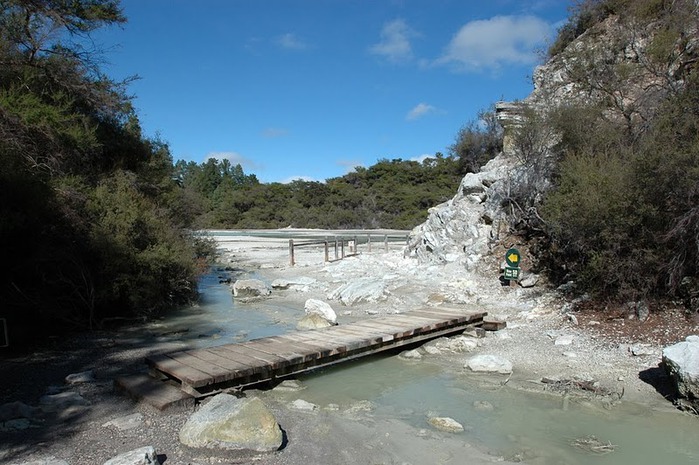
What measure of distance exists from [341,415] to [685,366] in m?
4.01

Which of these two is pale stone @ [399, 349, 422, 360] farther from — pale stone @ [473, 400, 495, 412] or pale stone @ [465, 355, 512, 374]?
pale stone @ [473, 400, 495, 412]

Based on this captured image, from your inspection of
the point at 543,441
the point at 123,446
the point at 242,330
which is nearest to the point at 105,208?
the point at 242,330

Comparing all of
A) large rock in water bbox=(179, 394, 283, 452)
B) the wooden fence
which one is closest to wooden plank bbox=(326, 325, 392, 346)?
large rock in water bbox=(179, 394, 283, 452)

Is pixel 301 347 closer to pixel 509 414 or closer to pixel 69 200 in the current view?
pixel 509 414

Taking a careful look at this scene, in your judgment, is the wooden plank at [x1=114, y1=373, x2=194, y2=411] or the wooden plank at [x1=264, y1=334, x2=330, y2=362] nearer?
the wooden plank at [x1=114, y1=373, x2=194, y2=411]

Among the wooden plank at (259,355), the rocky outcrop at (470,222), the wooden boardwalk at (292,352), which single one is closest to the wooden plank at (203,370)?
the wooden boardwalk at (292,352)

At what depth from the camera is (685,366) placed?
18.1 feet

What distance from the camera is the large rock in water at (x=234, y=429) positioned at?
4466 mm

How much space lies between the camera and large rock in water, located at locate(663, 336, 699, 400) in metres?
5.45

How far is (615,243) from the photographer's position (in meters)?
8.80

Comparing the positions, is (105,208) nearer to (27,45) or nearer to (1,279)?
(1,279)

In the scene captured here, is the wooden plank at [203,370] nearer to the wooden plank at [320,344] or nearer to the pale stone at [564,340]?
the wooden plank at [320,344]

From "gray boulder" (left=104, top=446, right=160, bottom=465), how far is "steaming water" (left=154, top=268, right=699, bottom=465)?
2.43 meters

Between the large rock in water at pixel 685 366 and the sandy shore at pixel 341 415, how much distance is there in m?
0.36
